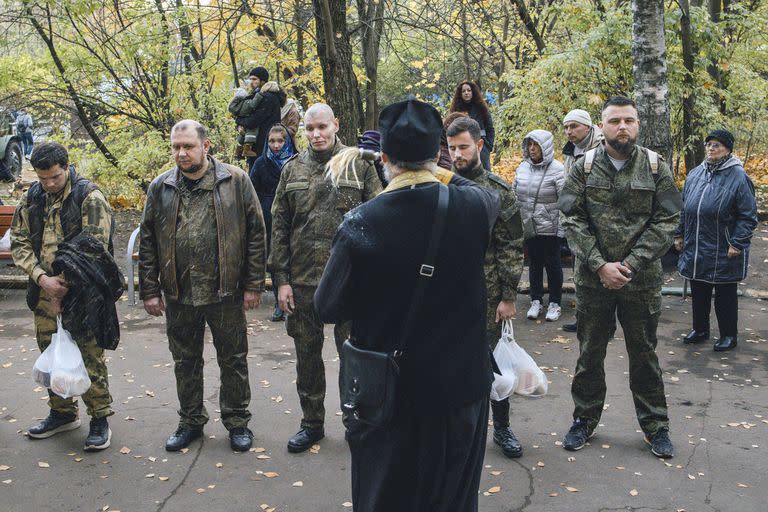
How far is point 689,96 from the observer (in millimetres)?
10828

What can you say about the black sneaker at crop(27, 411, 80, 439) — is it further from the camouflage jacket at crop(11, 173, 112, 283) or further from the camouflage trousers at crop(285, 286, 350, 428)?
the camouflage trousers at crop(285, 286, 350, 428)

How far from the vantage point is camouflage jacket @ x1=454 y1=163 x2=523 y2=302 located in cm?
458

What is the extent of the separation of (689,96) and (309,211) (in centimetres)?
791

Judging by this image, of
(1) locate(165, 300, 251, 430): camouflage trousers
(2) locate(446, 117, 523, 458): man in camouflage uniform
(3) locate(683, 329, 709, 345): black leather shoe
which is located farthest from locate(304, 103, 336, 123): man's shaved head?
(3) locate(683, 329, 709, 345): black leather shoe

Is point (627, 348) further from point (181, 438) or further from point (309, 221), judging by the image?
point (181, 438)

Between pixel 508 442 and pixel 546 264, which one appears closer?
pixel 508 442

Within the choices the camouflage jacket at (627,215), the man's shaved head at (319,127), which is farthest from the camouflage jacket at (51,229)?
the camouflage jacket at (627,215)

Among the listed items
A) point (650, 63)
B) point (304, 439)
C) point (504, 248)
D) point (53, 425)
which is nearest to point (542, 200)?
point (650, 63)

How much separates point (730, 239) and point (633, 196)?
2757mm

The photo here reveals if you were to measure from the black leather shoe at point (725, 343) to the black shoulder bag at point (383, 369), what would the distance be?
15.9ft

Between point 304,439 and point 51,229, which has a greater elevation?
point 51,229

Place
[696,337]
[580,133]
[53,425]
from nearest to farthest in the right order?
[53,425] → [696,337] → [580,133]

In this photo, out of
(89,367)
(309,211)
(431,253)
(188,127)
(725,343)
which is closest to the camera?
(431,253)

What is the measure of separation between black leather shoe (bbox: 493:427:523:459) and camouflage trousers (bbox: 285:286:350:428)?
3.64ft
